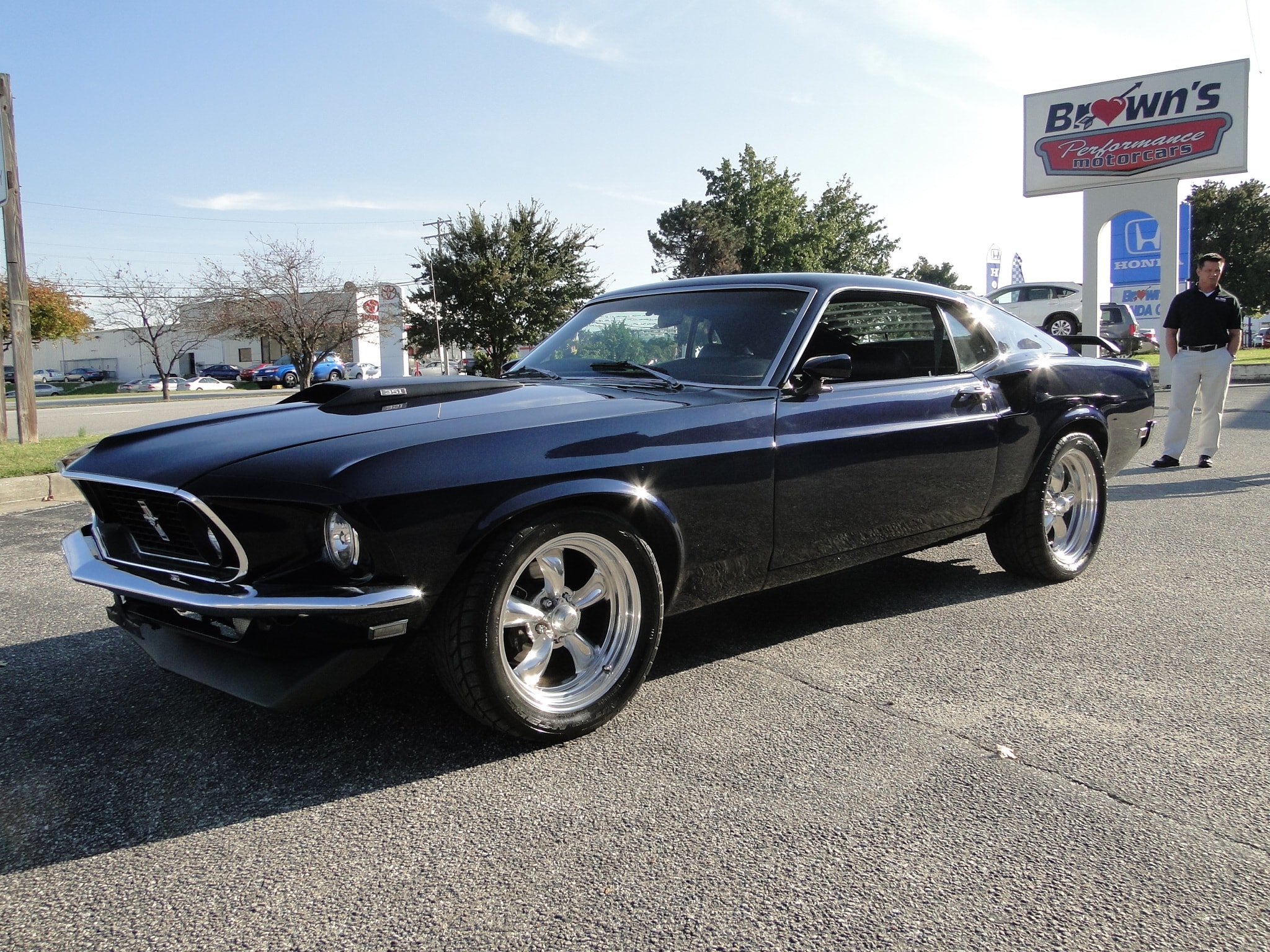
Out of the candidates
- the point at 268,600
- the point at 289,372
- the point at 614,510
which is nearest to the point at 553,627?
the point at 614,510

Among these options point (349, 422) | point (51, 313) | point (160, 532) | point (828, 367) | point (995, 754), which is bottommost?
point (995, 754)

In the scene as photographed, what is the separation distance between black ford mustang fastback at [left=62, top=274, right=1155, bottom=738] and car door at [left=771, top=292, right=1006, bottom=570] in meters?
0.01

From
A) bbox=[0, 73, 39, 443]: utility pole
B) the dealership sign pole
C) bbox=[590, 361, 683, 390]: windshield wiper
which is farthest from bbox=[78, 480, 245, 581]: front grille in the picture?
the dealership sign pole

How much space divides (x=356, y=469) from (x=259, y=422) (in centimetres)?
78

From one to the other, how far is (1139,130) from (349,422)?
20.0 metres

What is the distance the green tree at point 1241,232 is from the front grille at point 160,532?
50959 millimetres

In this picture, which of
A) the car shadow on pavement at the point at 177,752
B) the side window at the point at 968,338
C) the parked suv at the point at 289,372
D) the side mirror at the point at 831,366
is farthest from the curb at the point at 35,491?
the parked suv at the point at 289,372

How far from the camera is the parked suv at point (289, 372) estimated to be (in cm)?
4044

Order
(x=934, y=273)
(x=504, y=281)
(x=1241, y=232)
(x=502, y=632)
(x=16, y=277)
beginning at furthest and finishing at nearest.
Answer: (x=934, y=273) → (x=1241, y=232) → (x=504, y=281) → (x=16, y=277) → (x=502, y=632)

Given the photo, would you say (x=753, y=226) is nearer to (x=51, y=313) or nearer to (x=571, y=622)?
(x=51, y=313)

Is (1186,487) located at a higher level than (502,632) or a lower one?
lower

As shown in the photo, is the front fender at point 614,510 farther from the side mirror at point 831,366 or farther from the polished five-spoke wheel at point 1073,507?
the polished five-spoke wheel at point 1073,507

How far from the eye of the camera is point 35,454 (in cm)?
945

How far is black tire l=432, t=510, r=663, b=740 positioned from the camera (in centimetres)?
254
